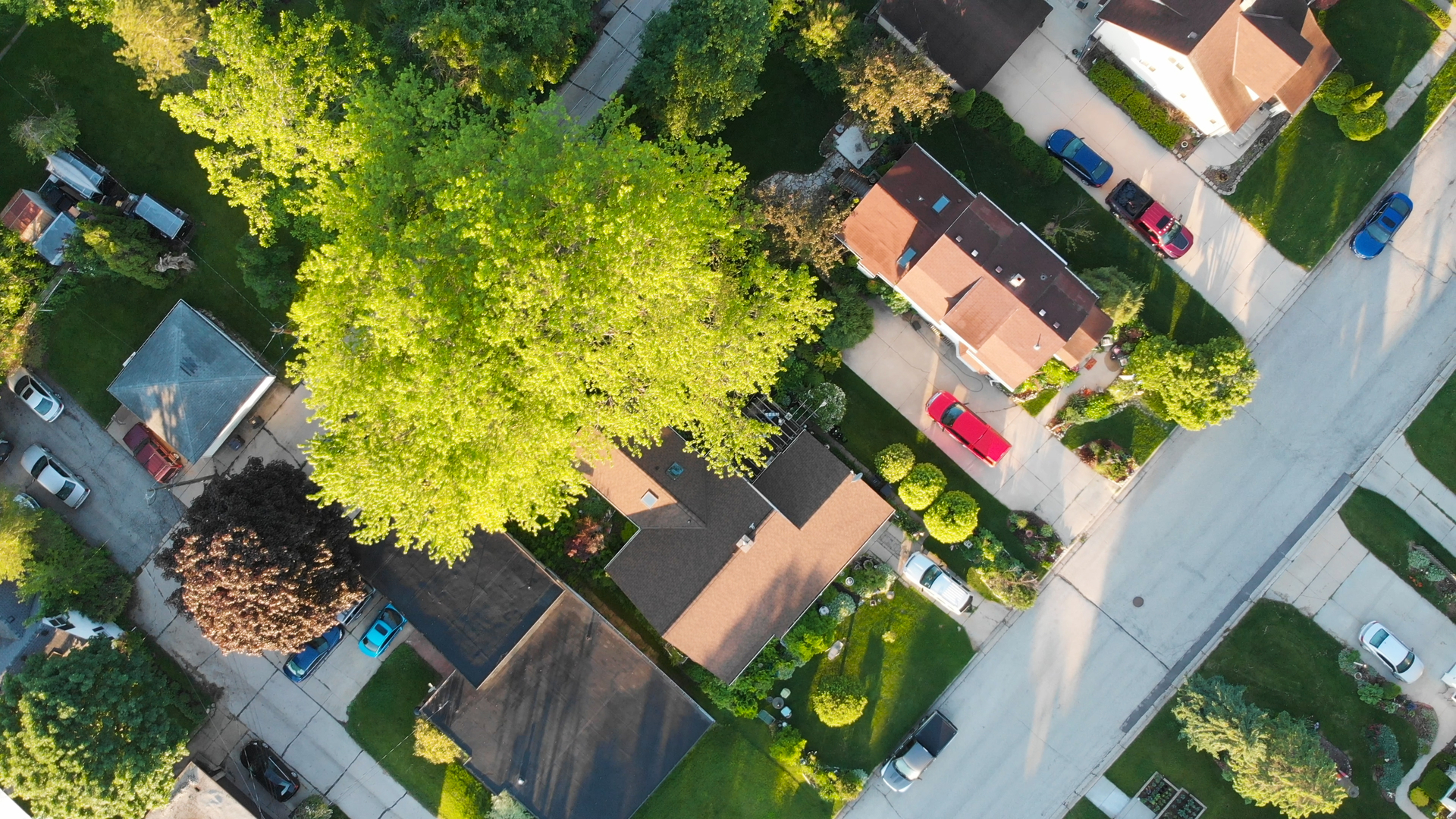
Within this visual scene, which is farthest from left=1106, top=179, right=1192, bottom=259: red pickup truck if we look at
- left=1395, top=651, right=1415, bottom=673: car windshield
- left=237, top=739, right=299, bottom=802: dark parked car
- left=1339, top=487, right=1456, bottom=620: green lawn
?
left=237, top=739, right=299, bottom=802: dark parked car

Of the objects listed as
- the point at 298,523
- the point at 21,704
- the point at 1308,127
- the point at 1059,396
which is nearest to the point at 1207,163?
the point at 1308,127

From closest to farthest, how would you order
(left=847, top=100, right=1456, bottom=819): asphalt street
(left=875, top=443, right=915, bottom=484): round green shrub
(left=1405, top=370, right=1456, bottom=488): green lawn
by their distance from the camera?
(left=875, top=443, right=915, bottom=484): round green shrub < (left=1405, top=370, right=1456, bottom=488): green lawn < (left=847, top=100, right=1456, bottom=819): asphalt street

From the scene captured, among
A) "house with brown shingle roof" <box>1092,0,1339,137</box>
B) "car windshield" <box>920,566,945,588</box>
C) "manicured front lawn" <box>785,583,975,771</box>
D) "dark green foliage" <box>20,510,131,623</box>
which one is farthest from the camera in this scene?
"manicured front lawn" <box>785,583,975,771</box>

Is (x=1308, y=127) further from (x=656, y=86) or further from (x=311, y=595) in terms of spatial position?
(x=311, y=595)

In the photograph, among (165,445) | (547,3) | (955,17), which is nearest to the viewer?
(547,3)

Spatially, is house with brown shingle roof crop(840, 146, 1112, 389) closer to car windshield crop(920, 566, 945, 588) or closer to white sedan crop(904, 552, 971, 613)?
white sedan crop(904, 552, 971, 613)

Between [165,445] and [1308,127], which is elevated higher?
[1308,127]

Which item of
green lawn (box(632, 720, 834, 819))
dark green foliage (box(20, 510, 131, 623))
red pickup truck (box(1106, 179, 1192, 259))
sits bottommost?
dark green foliage (box(20, 510, 131, 623))
